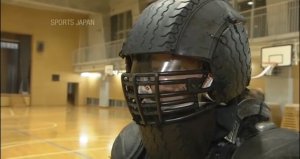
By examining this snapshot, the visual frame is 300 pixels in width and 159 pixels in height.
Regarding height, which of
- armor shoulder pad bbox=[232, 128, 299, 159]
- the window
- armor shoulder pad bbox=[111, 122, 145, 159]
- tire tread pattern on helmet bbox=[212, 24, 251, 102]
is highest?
the window

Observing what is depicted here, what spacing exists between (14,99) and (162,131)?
56.8 ft

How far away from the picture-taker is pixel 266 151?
71cm

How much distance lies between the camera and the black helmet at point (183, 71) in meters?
0.77

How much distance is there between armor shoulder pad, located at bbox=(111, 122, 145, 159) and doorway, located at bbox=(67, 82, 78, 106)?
664 inches

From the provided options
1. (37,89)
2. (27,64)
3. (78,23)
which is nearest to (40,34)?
(27,64)

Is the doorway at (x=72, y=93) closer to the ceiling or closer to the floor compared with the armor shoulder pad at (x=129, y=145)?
closer to the floor

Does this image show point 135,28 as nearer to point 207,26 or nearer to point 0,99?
point 207,26

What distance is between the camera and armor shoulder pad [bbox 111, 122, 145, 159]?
105 cm

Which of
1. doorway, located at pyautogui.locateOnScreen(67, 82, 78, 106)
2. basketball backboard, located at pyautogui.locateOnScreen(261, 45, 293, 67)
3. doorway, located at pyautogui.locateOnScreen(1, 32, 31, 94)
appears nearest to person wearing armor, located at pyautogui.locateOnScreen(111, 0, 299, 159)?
basketball backboard, located at pyautogui.locateOnScreen(261, 45, 293, 67)

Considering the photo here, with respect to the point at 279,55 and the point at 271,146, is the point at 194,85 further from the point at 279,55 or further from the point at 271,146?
the point at 279,55

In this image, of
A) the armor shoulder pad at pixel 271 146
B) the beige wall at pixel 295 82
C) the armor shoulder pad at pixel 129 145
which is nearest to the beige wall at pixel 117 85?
the armor shoulder pad at pixel 129 145

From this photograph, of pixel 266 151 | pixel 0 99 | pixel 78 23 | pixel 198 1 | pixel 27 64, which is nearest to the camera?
pixel 266 151

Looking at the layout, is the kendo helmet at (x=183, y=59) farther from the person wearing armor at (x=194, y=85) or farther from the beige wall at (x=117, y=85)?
the beige wall at (x=117, y=85)

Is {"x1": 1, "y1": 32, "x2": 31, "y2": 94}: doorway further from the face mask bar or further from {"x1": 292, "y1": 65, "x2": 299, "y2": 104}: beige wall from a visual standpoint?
the face mask bar
